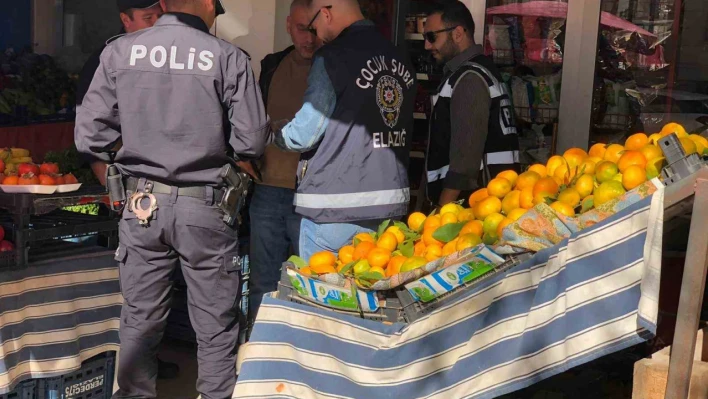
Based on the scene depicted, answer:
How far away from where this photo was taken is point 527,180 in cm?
381

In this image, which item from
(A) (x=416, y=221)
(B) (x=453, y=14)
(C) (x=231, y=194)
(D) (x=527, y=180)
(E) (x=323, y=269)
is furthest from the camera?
(B) (x=453, y=14)

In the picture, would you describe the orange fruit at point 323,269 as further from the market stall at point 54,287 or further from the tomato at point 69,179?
the tomato at point 69,179

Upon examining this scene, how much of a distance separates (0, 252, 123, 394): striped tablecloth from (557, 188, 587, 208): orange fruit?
2.56 m

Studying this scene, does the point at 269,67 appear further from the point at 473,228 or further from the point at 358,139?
the point at 473,228

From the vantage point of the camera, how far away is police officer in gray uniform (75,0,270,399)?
168 inches

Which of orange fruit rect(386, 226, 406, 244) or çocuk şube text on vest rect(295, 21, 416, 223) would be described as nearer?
orange fruit rect(386, 226, 406, 244)

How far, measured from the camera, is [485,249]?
323 cm

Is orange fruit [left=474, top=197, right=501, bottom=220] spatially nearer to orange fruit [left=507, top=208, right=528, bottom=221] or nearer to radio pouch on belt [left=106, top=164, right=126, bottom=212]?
orange fruit [left=507, top=208, right=528, bottom=221]

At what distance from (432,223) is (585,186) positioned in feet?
2.20

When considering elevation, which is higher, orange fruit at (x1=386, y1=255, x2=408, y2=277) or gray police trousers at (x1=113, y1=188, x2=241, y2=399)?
orange fruit at (x1=386, y1=255, x2=408, y2=277)

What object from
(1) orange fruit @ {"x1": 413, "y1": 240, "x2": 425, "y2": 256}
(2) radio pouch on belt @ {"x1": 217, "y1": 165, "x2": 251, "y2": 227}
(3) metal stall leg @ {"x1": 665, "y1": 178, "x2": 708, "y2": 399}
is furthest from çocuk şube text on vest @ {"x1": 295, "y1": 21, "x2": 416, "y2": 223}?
(3) metal stall leg @ {"x1": 665, "y1": 178, "x2": 708, "y2": 399}

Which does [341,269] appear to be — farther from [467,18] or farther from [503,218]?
[467,18]

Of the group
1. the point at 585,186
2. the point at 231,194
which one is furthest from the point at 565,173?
the point at 231,194

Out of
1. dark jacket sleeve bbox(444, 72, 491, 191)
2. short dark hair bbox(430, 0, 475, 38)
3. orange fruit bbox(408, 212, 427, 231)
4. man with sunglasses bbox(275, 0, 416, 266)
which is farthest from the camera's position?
short dark hair bbox(430, 0, 475, 38)
